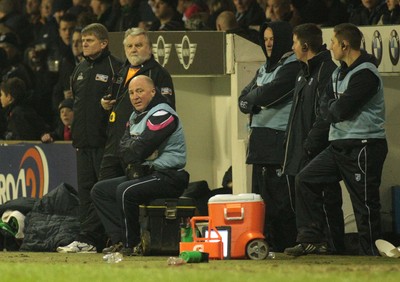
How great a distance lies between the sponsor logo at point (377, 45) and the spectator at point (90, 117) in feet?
8.39

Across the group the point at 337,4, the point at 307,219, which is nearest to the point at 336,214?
the point at 307,219

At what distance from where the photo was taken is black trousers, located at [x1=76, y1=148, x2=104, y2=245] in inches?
496

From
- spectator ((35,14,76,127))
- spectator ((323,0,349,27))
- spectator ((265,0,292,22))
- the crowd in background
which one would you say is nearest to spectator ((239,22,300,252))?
the crowd in background

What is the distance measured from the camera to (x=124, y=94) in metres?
12.1

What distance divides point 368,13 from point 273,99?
337 centimetres

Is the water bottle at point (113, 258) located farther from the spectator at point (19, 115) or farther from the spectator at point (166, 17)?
the spectator at point (166, 17)

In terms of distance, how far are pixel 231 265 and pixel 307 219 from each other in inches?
59.1

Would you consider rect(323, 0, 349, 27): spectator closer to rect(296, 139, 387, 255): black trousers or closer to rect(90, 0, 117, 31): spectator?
rect(90, 0, 117, 31): spectator

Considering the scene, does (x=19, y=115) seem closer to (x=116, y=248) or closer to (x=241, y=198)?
(x=116, y=248)

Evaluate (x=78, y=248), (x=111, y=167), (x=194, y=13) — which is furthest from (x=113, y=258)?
(x=194, y=13)

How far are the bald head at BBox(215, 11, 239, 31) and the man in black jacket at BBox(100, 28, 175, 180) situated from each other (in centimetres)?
315

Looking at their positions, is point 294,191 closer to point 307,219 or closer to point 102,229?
point 307,219

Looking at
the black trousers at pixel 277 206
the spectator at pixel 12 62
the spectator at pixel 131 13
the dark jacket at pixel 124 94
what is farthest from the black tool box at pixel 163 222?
the spectator at pixel 12 62

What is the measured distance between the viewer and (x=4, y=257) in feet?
37.9
